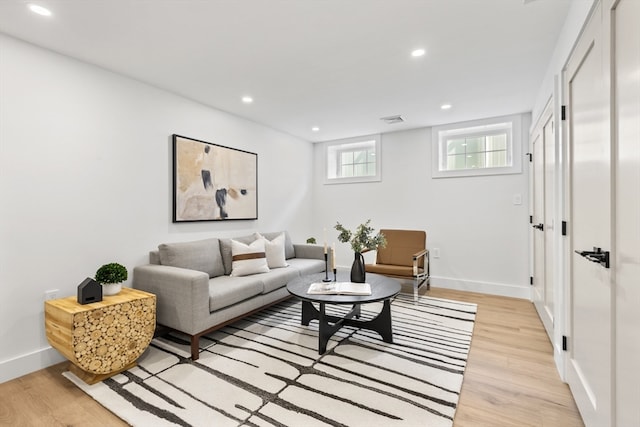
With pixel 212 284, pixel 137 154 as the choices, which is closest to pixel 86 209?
pixel 137 154

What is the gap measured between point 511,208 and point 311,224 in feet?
10.2

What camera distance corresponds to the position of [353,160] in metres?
5.34

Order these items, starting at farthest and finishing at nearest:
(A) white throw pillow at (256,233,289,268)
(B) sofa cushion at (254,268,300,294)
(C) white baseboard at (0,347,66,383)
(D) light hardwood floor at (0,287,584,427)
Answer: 1. (A) white throw pillow at (256,233,289,268)
2. (B) sofa cushion at (254,268,300,294)
3. (C) white baseboard at (0,347,66,383)
4. (D) light hardwood floor at (0,287,584,427)

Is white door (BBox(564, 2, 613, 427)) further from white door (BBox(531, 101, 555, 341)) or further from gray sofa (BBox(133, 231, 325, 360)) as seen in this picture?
gray sofa (BBox(133, 231, 325, 360))

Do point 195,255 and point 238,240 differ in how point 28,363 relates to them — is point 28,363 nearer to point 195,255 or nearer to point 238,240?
point 195,255

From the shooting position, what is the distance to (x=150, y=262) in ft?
9.66

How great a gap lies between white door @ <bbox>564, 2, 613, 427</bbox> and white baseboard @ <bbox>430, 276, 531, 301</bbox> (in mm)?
2231

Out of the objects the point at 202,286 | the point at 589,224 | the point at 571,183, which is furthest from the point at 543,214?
the point at 202,286

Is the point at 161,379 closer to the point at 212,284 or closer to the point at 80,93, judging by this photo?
the point at 212,284

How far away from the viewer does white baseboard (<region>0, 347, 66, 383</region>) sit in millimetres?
2078

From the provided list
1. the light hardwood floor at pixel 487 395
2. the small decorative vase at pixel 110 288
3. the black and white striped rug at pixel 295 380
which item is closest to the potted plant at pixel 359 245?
the black and white striped rug at pixel 295 380

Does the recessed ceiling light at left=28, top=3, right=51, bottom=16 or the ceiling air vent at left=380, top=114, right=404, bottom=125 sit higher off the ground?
the ceiling air vent at left=380, top=114, right=404, bottom=125

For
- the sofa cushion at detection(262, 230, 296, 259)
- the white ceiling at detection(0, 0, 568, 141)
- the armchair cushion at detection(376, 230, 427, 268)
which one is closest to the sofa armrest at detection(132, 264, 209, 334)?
the sofa cushion at detection(262, 230, 296, 259)

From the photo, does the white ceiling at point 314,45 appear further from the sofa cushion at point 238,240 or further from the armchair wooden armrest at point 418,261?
the armchair wooden armrest at point 418,261
